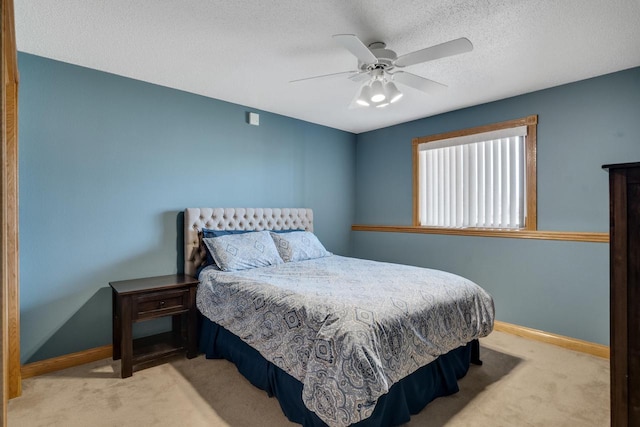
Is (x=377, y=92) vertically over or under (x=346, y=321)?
over

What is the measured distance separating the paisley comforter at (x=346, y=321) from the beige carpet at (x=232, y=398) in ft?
1.20

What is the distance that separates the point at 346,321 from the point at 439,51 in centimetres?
175

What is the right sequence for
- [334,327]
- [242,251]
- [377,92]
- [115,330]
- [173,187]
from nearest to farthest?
[334,327]
[377,92]
[115,330]
[242,251]
[173,187]

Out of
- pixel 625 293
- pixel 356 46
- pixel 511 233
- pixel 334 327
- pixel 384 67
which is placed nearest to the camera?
pixel 625 293

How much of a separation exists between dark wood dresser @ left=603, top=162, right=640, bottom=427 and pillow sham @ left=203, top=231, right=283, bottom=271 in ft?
8.58

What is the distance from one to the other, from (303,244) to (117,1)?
260 cm

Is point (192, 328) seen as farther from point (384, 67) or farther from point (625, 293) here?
point (625, 293)

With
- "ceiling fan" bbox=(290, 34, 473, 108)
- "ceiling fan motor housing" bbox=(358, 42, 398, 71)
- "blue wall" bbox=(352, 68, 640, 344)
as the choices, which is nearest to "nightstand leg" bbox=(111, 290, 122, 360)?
"ceiling fan" bbox=(290, 34, 473, 108)

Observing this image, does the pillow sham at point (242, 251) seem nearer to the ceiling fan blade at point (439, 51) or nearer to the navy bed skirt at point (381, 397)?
the navy bed skirt at point (381, 397)

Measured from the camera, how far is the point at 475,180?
12.8 ft

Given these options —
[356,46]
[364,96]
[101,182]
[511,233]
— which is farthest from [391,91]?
[101,182]

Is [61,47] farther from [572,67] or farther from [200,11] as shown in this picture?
[572,67]

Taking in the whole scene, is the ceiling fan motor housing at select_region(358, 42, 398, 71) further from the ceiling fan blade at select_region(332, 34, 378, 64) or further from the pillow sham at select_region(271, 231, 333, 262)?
the pillow sham at select_region(271, 231, 333, 262)

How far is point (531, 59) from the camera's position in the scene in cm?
265
